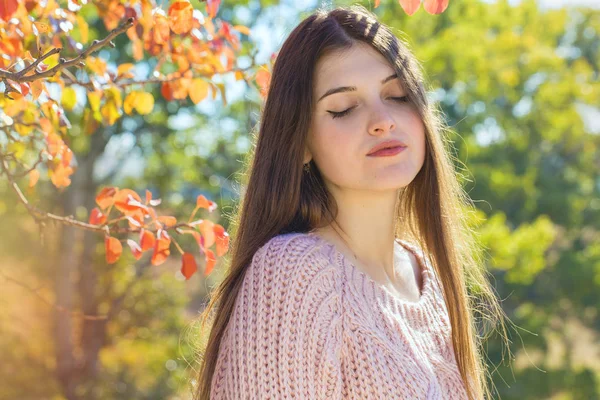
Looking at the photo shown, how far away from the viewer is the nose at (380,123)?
1641mm

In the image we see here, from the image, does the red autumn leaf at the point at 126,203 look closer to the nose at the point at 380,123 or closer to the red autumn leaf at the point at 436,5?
the nose at the point at 380,123

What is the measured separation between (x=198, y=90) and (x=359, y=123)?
0.64 meters

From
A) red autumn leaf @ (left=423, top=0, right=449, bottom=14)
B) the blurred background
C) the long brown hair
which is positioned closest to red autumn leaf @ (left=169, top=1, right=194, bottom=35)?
the long brown hair

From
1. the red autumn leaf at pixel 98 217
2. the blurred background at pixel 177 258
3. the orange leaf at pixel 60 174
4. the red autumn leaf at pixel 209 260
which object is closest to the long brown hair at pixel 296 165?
the red autumn leaf at pixel 209 260

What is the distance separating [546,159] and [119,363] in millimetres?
8300

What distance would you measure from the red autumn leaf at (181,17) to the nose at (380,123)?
0.50m

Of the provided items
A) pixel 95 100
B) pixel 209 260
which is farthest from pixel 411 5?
pixel 95 100

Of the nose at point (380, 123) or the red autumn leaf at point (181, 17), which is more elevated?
the red autumn leaf at point (181, 17)

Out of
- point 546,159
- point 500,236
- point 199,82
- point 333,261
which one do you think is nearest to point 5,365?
point 500,236

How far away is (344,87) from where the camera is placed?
1.67m

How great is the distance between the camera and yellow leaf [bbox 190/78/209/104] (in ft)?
6.94

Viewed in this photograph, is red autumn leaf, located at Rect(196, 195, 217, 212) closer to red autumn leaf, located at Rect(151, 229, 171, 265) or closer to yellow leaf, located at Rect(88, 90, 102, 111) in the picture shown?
red autumn leaf, located at Rect(151, 229, 171, 265)

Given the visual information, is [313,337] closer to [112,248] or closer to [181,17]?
[112,248]

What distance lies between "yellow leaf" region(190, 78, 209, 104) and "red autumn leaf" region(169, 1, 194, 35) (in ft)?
1.14
